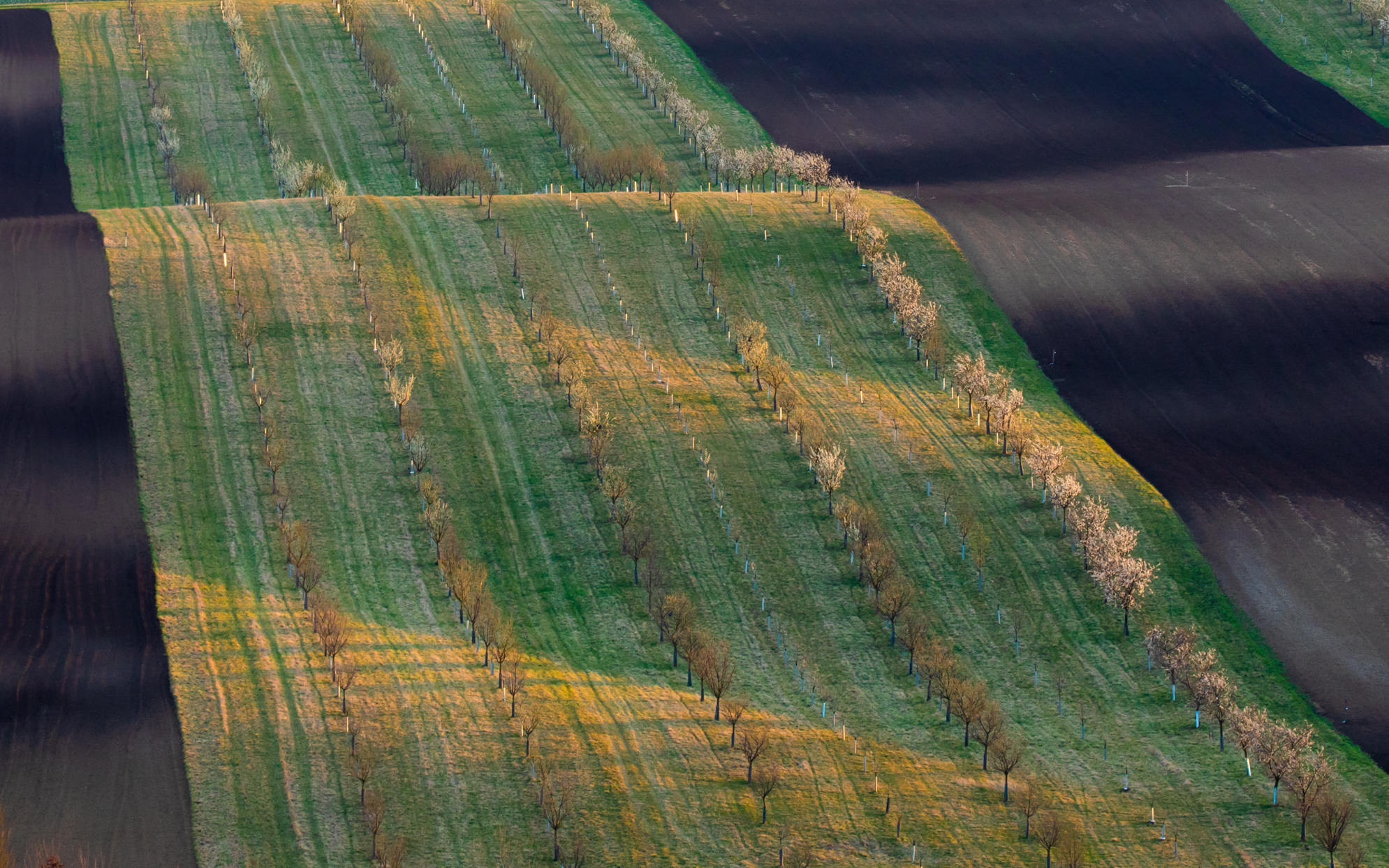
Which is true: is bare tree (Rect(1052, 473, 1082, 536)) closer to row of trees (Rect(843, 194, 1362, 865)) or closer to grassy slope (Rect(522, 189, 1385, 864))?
row of trees (Rect(843, 194, 1362, 865))

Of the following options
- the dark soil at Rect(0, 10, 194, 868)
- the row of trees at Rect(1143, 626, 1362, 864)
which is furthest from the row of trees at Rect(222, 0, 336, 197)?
the row of trees at Rect(1143, 626, 1362, 864)

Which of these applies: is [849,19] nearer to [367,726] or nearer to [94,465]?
[94,465]

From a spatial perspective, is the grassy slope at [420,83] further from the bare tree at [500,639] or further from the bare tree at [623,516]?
the bare tree at [500,639]

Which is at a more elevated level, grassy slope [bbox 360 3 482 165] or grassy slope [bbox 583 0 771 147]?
grassy slope [bbox 583 0 771 147]

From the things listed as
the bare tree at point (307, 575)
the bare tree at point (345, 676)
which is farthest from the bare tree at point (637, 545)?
the bare tree at point (345, 676)

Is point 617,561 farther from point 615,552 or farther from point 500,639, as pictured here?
point 500,639

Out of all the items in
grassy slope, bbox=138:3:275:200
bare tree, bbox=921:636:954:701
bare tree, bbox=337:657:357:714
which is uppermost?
bare tree, bbox=921:636:954:701

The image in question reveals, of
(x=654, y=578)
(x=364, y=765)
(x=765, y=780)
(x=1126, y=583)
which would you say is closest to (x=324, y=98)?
(x=654, y=578)
